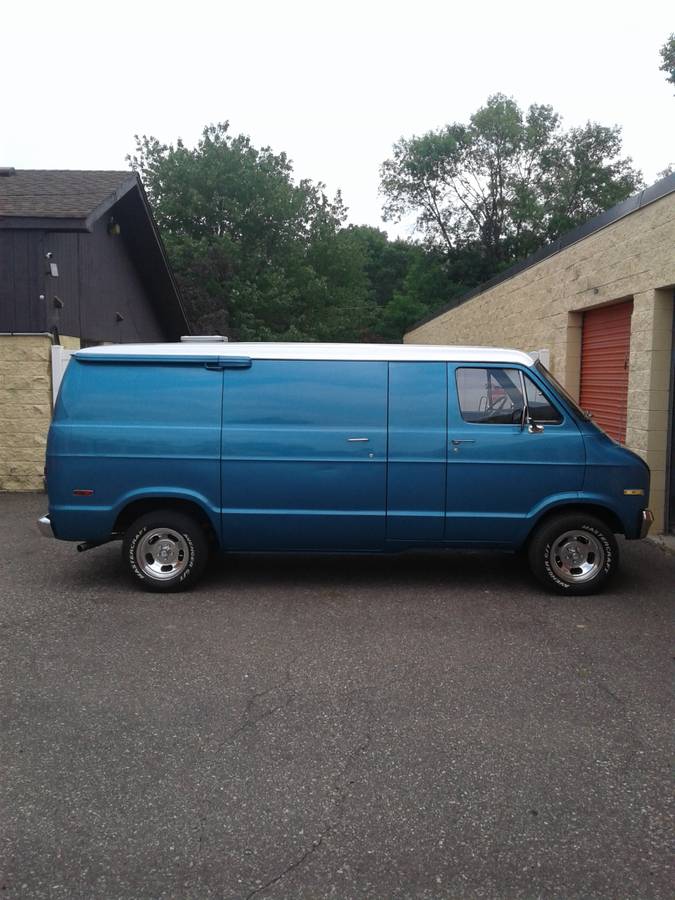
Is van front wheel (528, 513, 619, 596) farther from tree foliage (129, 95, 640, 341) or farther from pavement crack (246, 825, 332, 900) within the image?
tree foliage (129, 95, 640, 341)

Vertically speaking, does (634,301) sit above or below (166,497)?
above

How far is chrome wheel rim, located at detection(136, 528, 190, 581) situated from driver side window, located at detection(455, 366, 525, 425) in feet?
8.51

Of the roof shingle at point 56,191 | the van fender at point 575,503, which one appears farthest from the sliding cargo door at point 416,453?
the roof shingle at point 56,191

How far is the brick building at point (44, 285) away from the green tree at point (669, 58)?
24.6 metres

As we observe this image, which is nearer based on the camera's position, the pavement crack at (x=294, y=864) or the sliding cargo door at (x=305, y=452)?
the pavement crack at (x=294, y=864)

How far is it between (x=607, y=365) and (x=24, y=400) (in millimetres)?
8417

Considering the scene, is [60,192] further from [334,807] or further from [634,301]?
[334,807]

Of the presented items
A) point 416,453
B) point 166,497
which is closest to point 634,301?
point 416,453

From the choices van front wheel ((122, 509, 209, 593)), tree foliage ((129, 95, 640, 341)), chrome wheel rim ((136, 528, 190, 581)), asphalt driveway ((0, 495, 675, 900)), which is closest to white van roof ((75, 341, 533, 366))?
van front wheel ((122, 509, 209, 593))

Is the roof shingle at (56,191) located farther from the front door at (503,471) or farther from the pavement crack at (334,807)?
the pavement crack at (334,807)

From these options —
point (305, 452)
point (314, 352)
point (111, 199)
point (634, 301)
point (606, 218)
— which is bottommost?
point (305, 452)

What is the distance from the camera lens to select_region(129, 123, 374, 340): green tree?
3541cm

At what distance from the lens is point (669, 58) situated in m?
→ 31.9

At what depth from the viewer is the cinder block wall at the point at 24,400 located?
1252cm
